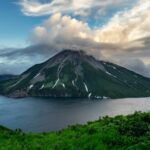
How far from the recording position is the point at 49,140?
771 inches

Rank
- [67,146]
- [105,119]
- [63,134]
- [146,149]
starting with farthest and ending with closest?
[105,119] < [63,134] < [67,146] < [146,149]

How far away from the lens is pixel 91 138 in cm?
1791

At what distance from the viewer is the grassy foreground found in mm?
16547

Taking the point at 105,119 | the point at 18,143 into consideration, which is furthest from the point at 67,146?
the point at 105,119

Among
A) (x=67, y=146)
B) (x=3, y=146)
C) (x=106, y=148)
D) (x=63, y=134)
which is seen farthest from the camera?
(x=63, y=134)

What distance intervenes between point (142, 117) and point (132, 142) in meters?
5.26

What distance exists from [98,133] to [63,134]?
301 cm

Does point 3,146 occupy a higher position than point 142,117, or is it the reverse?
point 142,117

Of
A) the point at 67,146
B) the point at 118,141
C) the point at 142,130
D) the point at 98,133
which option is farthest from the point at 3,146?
the point at 142,130

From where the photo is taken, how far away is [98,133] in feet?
60.0

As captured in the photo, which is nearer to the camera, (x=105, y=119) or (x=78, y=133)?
(x=78, y=133)

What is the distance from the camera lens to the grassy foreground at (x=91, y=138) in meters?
16.5

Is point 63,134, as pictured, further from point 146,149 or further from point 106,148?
point 146,149

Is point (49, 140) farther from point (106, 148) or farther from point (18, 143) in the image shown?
point (106, 148)
